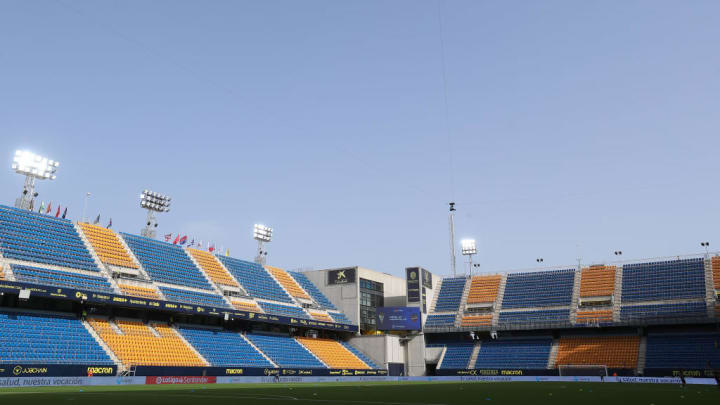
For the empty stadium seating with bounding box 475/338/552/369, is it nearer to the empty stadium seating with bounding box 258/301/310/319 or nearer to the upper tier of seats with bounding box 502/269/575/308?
the upper tier of seats with bounding box 502/269/575/308

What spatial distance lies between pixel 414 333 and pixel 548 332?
17.6 meters

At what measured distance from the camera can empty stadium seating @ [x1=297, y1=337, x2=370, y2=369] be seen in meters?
66.2

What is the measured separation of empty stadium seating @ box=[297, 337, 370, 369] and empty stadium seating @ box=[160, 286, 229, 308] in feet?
42.8

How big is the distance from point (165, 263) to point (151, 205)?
950cm

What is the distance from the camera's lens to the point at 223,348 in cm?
5572

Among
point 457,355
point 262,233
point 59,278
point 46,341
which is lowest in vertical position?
point 457,355

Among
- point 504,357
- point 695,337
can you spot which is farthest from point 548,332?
point 695,337

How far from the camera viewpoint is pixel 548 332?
235 ft

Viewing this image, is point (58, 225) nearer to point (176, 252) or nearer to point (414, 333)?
point (176, 252)

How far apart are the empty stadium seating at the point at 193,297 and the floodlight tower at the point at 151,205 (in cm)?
1322

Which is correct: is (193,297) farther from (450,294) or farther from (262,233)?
(450,294)

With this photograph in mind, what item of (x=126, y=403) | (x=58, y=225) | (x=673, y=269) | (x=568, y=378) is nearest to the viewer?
(x=126, y=403)

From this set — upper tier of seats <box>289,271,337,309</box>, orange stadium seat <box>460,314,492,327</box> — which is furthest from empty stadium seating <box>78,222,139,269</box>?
orange stadium seat <box>460,314,492,327</box>

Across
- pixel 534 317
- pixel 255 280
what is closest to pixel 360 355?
pixel 255 280
